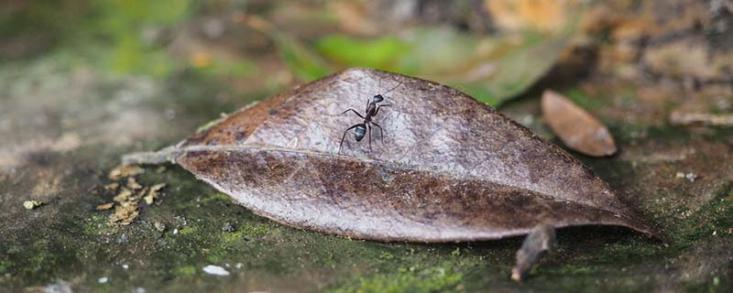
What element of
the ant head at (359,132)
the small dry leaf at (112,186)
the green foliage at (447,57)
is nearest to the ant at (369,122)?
the ant head at (359,132)

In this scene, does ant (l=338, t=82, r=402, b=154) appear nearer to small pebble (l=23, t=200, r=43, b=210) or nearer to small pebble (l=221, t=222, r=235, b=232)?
small pebble (l=221, t=222, r=235, b=232)

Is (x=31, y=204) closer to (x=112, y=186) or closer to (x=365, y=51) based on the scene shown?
(x=112, y=186)

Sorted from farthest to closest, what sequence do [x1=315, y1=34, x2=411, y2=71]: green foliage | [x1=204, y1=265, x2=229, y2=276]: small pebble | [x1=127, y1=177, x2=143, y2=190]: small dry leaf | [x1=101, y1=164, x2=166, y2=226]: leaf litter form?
1. [x1=315, y1=34, x2=411, y2=71]: green foliage
2. [x1=127, y1=177, x2=143, y2=190]: small dry leaf
3. [x1=101, y1=164, x2=166, y2=226]: leaf litter
4. [x1=204, y1=265, x2=229, y2=276]: small pebble

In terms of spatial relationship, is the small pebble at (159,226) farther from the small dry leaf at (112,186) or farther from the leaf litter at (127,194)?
the small dry leaf at (112,186)

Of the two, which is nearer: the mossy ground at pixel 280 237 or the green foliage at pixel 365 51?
the mossy ground at pixel 280 237

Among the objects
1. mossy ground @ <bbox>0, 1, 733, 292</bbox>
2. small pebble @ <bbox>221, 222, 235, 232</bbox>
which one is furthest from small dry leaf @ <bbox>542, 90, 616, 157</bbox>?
small pebble @ <bbox>221, 222, 235, 232</bbox>

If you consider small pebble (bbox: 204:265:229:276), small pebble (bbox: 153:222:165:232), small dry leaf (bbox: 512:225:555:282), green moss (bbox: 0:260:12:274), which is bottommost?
green moss (bbox: 0:260:12:274)

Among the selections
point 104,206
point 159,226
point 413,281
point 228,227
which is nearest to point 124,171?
point 104,206
